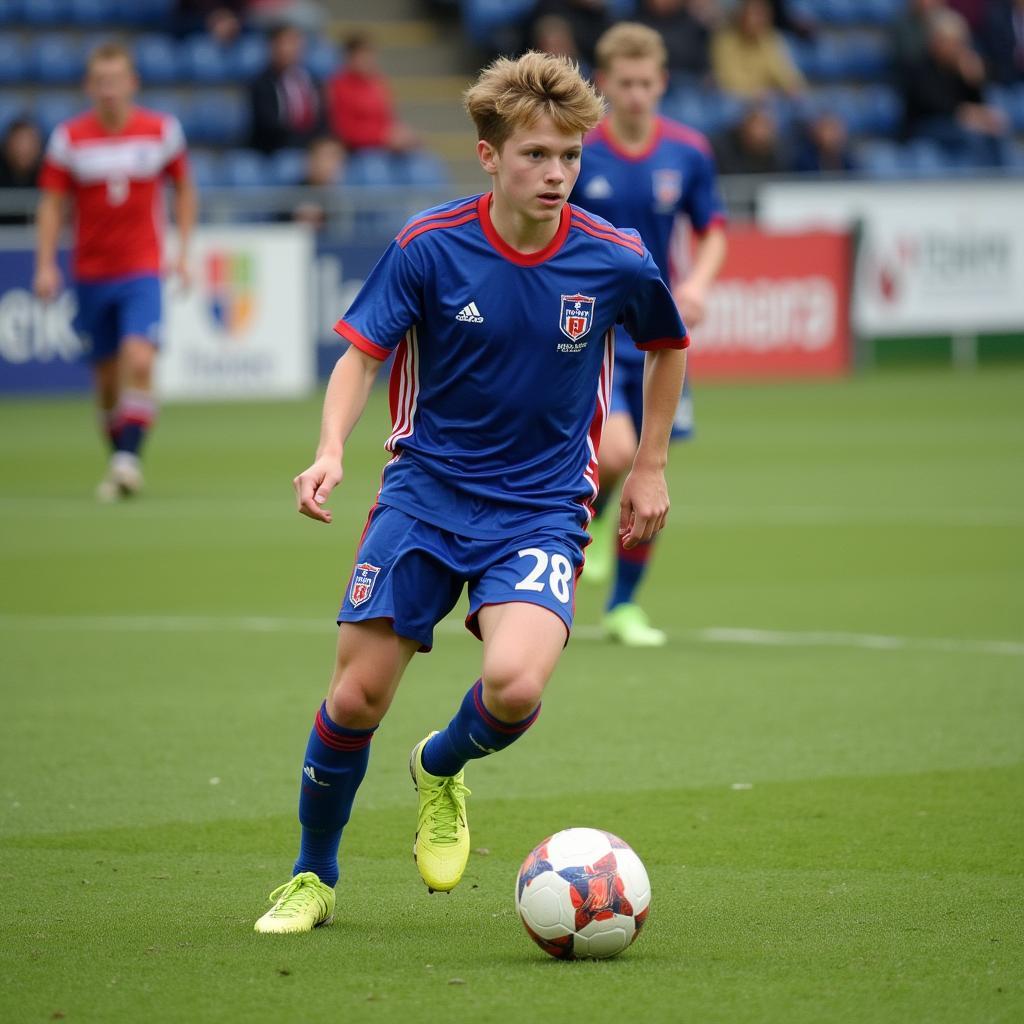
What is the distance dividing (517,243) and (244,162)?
17.7m

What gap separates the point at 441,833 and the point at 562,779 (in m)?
1.46

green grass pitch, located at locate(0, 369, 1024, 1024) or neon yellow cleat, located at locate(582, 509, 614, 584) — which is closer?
green grass pitch, located at locate(0, 369, 1024, 1024)

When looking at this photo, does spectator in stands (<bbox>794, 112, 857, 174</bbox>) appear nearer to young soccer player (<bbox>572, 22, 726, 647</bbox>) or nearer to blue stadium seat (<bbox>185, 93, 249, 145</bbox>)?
blue stadium seat (<bbox>185, 93, 249, 145</bbox>)

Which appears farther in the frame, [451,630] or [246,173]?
[246,173]

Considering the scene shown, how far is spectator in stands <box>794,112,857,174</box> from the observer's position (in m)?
24.3

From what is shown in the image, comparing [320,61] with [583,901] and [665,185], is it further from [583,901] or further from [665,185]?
[583,901]

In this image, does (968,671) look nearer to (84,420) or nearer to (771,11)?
(84,420)

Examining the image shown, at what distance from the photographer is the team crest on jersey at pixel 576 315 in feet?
16.4

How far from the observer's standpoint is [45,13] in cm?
2381

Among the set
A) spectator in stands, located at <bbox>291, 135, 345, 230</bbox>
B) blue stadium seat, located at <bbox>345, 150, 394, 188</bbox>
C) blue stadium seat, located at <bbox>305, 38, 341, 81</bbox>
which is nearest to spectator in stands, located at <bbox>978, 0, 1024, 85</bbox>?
blue stadium seat, located at <bbox>305, 38, 341, 81</bbox>

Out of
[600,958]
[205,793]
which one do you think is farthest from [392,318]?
[205,793]

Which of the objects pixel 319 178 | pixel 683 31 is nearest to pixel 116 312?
pixel 319 178

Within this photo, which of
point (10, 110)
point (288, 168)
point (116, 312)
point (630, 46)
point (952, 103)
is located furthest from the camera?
point (952, 103)

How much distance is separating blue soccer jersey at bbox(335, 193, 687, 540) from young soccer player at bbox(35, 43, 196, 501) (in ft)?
28.0
